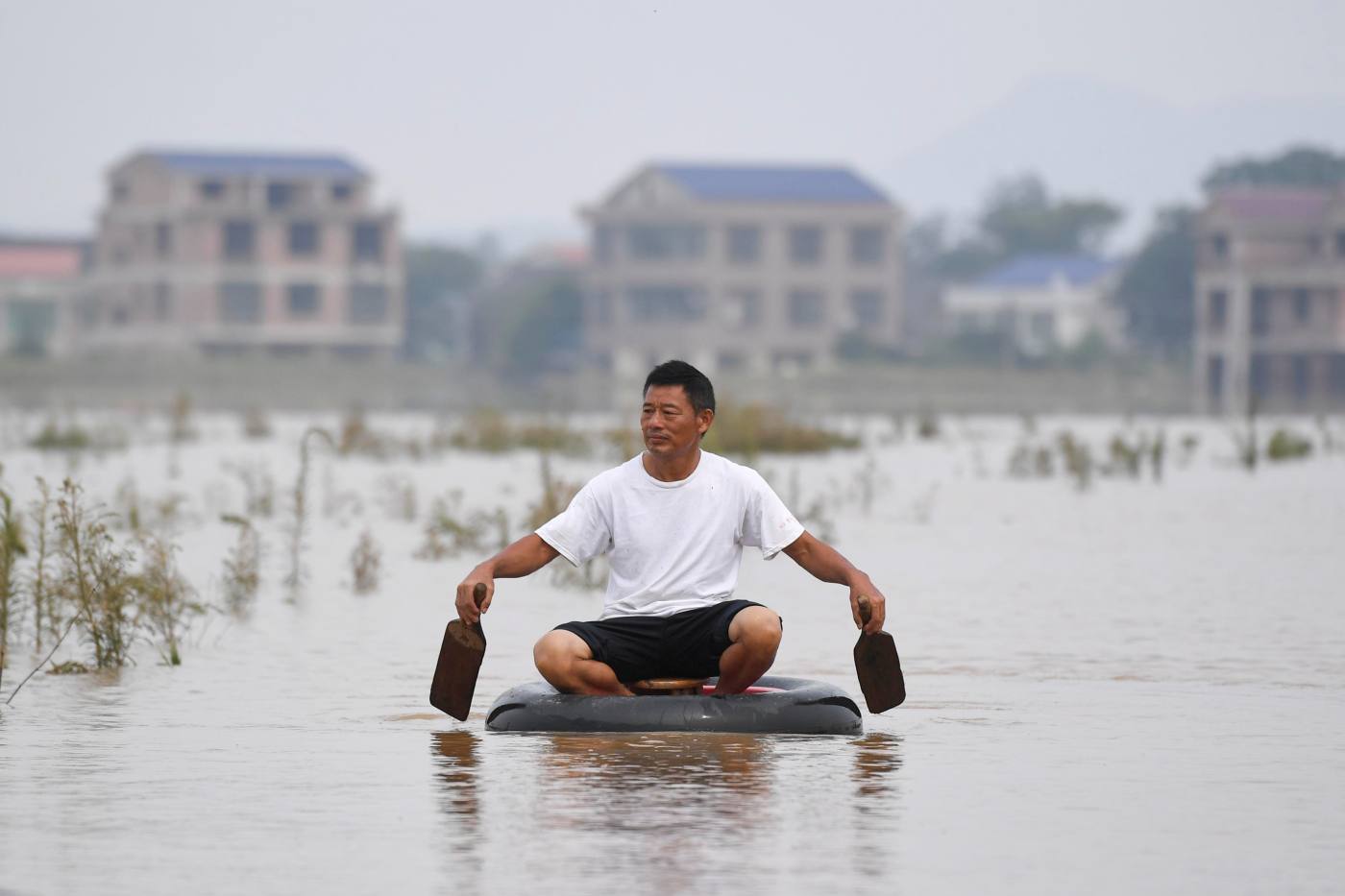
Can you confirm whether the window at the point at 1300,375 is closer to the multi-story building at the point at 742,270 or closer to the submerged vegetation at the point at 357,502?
the multi-story building at the point at 742,270

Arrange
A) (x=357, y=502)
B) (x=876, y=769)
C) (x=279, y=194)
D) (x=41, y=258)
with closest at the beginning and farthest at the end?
(x=876, y=769) → (x=357, y=502) → (x=279, y=194) → (x=41, y=258)

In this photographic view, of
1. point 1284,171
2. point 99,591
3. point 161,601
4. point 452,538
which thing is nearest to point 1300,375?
point 1284,171

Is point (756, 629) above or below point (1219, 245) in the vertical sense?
below

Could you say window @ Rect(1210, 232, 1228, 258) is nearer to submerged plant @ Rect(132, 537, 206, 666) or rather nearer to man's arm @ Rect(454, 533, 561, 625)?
submerged plant @ Rect(132, 537, 206, 666)

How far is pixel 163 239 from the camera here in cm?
8612

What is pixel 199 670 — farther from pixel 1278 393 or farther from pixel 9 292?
pixel 9 292

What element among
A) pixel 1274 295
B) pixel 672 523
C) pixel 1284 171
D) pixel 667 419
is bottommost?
pixel 672 523

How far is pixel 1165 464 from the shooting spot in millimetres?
37031

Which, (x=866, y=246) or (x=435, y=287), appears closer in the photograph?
(x=866, y=246)

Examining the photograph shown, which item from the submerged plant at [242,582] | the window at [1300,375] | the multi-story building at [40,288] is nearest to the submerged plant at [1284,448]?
the submerged plant at [242,582]

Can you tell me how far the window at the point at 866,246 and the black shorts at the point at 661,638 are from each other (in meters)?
82.4

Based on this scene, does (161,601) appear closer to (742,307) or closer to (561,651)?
(561,651)

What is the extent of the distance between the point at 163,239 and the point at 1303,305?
38.3 metres

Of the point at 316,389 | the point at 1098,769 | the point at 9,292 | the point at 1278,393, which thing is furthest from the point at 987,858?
the point at 9,292
